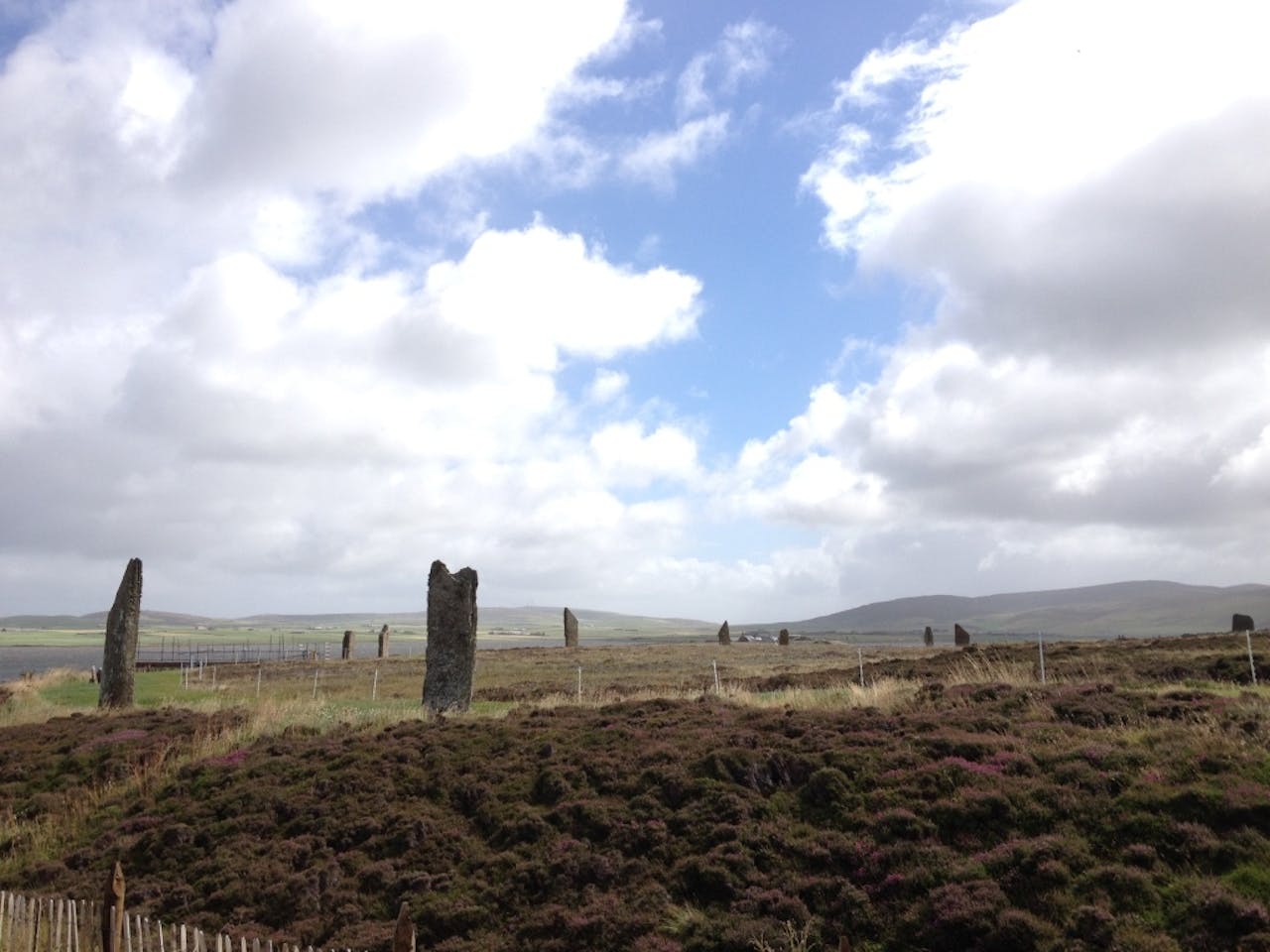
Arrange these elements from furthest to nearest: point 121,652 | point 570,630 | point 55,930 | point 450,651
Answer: point 570,630, point 121,652, point 450,651, point 55,930

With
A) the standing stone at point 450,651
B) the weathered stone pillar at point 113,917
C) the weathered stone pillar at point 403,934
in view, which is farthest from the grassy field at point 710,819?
the weathered stone pillar at point 403,934

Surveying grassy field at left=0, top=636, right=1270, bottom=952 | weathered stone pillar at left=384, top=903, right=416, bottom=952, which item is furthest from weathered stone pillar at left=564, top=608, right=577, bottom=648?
weathered stone pillar at left=384, top=903, right=416, bottom=952

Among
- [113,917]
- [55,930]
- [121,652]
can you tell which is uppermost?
[121,652]

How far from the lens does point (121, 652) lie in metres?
33.6

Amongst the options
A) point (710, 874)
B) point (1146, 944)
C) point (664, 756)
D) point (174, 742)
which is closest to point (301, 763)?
point (174, 742)

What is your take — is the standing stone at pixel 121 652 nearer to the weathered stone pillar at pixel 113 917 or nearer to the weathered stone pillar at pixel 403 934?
the weathered stone pillar at pixel 113 917

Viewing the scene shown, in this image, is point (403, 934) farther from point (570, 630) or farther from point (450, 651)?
point (570, 630)

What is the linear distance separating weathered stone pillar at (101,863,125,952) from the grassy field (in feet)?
11.1

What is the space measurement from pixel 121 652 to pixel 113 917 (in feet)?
87.0

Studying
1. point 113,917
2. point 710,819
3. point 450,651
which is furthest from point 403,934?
point 450,651

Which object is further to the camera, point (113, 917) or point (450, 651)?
point (450, 651)

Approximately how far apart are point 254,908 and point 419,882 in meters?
2.78

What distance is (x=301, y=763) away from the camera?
69.9 feet

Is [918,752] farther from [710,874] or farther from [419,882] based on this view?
[419,882]
